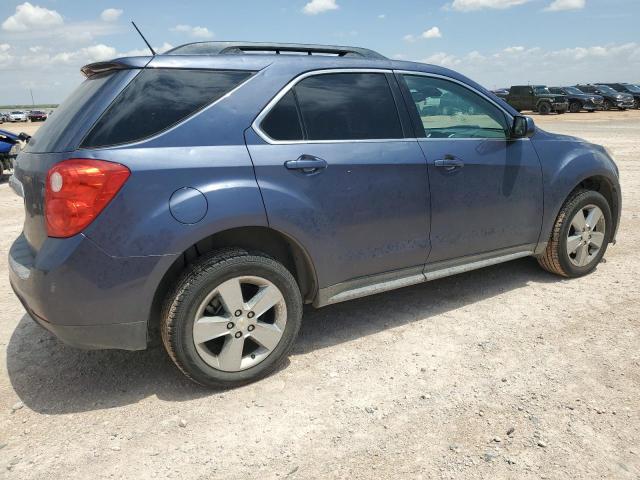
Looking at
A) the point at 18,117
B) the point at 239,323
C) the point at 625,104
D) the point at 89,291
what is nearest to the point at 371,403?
the point at 239,323

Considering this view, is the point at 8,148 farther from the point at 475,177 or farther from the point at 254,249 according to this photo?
the point at 475,177

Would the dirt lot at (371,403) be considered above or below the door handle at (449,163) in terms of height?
below

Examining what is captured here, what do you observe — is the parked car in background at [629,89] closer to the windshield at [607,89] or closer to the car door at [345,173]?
the windshield at [607,89]

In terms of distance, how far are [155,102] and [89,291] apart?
982mm

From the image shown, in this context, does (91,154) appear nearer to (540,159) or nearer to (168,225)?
(168,225)

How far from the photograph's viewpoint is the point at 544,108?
1293 inches

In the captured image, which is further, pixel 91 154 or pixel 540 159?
pixel 540 159

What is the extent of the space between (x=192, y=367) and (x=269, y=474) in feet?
2.42

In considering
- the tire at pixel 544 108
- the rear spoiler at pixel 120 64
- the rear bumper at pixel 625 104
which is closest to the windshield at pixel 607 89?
the rear bumper at pixel 625 104

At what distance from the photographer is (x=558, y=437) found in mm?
2416

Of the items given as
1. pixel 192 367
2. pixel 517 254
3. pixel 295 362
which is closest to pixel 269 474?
pixel 192 367

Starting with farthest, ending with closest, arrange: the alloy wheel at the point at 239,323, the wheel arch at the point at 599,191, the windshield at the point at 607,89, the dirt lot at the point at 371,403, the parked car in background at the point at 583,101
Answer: the windshield at the point at 607,89 → the parked car in background at the point at 583,101 → the wheel arch at the point at 599,191 → the alloy wheel at the point at 239,323 → the dirt lot at the point at 371,403

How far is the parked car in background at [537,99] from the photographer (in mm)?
32219

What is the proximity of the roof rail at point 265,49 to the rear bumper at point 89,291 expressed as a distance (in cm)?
117
